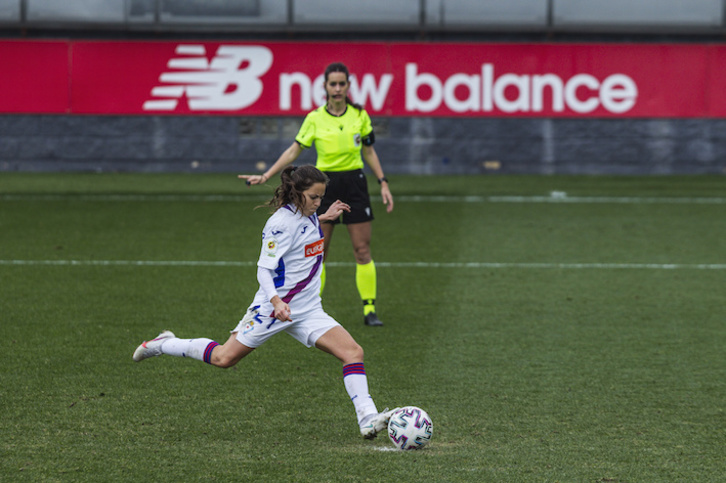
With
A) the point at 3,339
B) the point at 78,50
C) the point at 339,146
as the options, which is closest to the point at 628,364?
the point at 339,146

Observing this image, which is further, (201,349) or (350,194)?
(350,194)

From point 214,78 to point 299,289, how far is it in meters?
16.2

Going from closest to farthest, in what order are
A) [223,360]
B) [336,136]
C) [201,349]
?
[223,360] → [201,349] → [336,136]

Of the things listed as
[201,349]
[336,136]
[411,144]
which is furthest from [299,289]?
[411,144]

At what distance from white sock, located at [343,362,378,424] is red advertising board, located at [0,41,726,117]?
15862 mm

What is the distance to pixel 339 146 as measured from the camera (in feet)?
28.7

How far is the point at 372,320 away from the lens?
8727mm

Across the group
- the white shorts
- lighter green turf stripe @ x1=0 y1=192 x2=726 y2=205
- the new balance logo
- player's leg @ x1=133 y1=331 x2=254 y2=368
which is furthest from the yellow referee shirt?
the new balance logo

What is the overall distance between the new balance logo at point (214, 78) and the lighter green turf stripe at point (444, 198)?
354 cm

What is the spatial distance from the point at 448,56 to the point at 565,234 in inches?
313

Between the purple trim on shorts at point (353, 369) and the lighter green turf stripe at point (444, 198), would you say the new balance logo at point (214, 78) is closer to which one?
the lighter green turf stripe at point (444, 198)

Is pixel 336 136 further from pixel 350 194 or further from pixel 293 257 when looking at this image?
pixel 293 257

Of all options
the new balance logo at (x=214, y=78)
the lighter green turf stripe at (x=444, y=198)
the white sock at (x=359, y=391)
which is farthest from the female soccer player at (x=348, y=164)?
the new balance logo at (x=214, y=78)

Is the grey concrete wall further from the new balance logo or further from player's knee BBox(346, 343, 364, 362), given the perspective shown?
player's knee BBox(346, 343, 364, 362)
